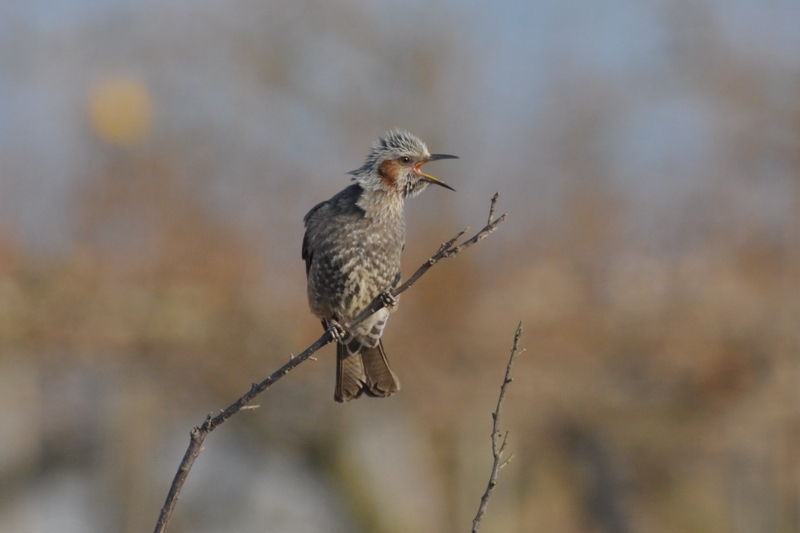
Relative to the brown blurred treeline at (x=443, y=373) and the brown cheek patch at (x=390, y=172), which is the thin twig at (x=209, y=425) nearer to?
the brown cheek patch at (x=390, y=172)

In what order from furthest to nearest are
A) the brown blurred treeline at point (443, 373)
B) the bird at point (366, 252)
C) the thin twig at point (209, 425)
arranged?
the brown blurred treeline at point (443, 373)
the bird at point (366, 252)
the thin twig at point (209, 425)

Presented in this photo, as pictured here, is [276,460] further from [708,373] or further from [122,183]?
[708,373]

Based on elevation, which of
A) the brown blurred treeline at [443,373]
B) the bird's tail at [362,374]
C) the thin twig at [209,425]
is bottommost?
the thin twig at [209,425]

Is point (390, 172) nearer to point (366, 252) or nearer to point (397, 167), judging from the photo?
point (397, 167)

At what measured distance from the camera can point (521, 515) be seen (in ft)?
32.2

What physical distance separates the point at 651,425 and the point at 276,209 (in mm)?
4675

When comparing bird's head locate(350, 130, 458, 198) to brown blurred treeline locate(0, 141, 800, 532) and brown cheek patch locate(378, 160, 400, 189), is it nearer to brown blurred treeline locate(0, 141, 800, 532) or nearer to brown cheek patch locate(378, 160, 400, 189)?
brown cheek patch locate(378, 160, 400, 189)

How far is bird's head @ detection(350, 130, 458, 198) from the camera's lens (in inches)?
165

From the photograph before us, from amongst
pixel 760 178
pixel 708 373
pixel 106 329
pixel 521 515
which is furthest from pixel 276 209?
pixel 760 178

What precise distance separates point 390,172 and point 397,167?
0.04 metres

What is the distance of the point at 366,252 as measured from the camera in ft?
13.5

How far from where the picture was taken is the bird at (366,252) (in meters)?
4.12

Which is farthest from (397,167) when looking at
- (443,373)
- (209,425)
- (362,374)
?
(443,373)

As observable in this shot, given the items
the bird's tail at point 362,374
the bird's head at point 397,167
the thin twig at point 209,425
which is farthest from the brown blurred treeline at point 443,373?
the thin twig at point 209,425
